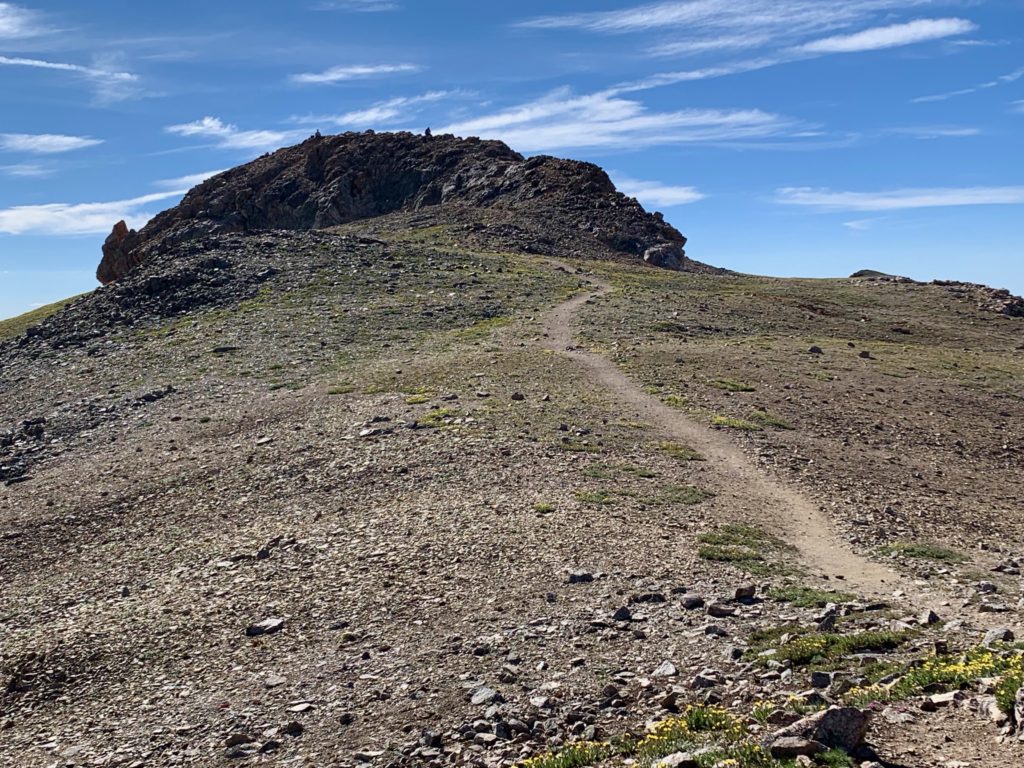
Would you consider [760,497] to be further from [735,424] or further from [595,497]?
[735,424]

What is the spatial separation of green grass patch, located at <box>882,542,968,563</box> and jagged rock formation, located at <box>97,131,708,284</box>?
65.1 metres

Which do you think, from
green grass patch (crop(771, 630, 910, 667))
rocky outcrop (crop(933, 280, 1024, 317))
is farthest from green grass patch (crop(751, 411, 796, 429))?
rocky outcrop (crop(933, 280, 1024, 317))

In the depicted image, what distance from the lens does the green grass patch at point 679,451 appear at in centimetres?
2566

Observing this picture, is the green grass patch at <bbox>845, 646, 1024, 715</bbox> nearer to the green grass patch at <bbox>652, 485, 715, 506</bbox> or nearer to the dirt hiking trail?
the dirt hiking trail

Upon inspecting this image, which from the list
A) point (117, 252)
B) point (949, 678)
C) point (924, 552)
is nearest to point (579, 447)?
point (924, 552)

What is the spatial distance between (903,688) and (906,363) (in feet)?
119

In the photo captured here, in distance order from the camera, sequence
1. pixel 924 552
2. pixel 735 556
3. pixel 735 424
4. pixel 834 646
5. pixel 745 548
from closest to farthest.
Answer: pixel 834 646 < pixel 735 556 < pixel 924 552 < pixel 745 548 < pixel 735 424

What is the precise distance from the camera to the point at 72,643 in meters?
16.5

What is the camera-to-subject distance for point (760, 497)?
22469 millimetres

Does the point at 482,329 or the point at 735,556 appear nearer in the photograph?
the point at 735,556

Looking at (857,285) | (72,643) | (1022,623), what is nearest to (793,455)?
(1022,623)

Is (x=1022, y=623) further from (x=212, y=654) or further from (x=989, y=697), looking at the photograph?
(x=212, y=654)

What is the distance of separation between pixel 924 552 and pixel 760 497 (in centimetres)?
493

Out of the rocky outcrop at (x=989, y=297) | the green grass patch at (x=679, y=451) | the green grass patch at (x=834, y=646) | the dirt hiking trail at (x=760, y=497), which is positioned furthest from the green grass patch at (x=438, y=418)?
the rocky outcrop at (x=989, y=297)
